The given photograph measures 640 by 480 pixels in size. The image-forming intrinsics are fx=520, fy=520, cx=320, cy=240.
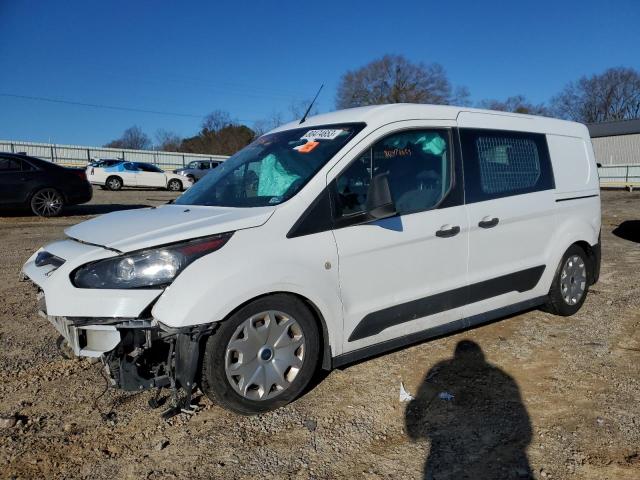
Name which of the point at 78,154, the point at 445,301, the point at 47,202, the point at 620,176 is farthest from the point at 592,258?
the point at 78,154

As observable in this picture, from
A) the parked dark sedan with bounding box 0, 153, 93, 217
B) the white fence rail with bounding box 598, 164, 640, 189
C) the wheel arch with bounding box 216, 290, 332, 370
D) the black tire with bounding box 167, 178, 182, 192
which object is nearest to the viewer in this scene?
the wheel arch with bounding box 216, 290, 332, 370

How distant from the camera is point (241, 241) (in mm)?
3113

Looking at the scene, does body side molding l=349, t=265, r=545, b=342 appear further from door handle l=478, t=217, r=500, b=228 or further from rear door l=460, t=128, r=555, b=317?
door handle l=478, t=217, r=500, b=228

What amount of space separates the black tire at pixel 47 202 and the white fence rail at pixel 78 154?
2610cm

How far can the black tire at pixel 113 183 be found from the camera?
24.3 meters

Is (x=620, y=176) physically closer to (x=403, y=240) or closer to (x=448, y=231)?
(x=448, y=231)

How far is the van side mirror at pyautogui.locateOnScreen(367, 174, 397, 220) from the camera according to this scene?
3.37 metres

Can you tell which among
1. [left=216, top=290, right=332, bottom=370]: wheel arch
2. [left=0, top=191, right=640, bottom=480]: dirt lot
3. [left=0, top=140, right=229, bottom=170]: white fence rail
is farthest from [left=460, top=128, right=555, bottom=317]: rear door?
[left=0, top=140, right=229, bottom=170]: white fence rail

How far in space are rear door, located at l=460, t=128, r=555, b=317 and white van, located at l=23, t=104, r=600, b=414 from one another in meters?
0.02

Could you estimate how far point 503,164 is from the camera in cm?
448

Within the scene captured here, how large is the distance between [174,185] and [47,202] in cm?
1368

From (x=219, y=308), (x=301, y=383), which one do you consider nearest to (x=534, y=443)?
(x=301, y=383)

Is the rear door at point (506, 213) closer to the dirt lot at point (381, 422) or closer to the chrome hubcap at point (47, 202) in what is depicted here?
the dirt lot at point (381, 422)

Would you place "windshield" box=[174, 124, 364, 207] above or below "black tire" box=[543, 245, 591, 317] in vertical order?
above
